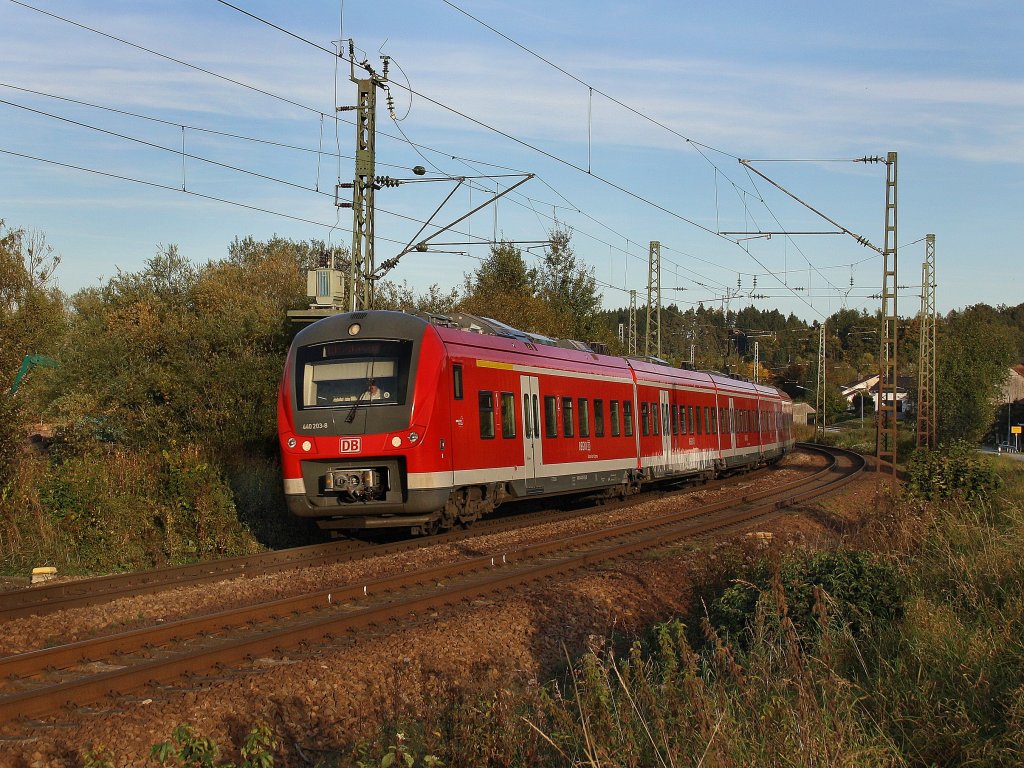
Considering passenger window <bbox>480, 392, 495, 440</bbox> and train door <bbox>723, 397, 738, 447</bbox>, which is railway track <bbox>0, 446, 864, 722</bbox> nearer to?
passenger window <bbox>480, 392, 495, 440</bbox>

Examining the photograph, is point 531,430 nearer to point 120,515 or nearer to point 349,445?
point 349,445

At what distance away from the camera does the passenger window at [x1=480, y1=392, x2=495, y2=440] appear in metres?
14.9

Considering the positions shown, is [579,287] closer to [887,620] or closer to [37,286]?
[37,286]

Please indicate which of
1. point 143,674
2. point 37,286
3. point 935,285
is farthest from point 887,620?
point 935,285

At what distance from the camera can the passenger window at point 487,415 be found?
14.9 metres

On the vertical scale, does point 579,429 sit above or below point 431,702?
above

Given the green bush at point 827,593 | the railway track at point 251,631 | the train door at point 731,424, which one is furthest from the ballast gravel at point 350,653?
the train door at point 731,424

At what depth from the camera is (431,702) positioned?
6965 mm

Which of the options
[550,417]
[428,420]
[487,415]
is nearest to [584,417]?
[550,417]

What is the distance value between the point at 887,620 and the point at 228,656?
17.6 ft

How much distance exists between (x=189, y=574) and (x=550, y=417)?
705 centimetres

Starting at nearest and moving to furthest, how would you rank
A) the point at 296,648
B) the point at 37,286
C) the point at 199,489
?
the point at 296,648 → the point at 199,489 → the point at 37,286

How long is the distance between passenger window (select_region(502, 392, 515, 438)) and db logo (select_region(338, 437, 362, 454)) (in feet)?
9.60

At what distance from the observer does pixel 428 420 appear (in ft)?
43.7
